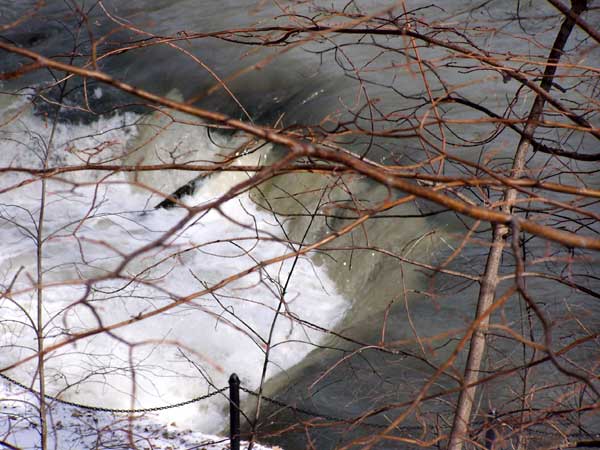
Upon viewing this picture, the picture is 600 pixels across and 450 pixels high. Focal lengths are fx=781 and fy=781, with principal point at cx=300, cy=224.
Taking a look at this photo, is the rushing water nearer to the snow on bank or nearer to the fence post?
the snow on bank

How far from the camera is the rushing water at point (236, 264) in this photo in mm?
5688

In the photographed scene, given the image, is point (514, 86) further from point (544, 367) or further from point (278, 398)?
point (278, 398)

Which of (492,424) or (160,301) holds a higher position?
(160,301)

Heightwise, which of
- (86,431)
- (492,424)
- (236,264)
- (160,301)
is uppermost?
(236,264)

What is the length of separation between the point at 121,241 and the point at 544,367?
15.0 feet

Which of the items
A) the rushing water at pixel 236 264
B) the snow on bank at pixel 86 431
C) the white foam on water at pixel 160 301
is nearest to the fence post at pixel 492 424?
the rushing water at pixel 236 264

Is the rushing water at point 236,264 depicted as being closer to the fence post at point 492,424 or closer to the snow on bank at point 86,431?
the snow on bank at point 86,431

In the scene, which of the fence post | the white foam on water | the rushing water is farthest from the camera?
the white foam on water

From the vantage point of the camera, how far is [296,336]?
686cm

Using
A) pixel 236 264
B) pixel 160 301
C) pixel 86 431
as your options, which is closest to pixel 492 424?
pixel 86 431

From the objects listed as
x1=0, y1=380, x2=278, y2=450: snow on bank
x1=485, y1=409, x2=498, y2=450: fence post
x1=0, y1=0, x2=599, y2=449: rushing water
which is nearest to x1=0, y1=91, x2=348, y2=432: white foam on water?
x1=0, y1=0, x2=599, y2=449: rushing water

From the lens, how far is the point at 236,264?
7.62 m

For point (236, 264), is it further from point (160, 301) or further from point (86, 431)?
point (86, 431)

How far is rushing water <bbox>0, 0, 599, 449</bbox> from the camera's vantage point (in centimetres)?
569
